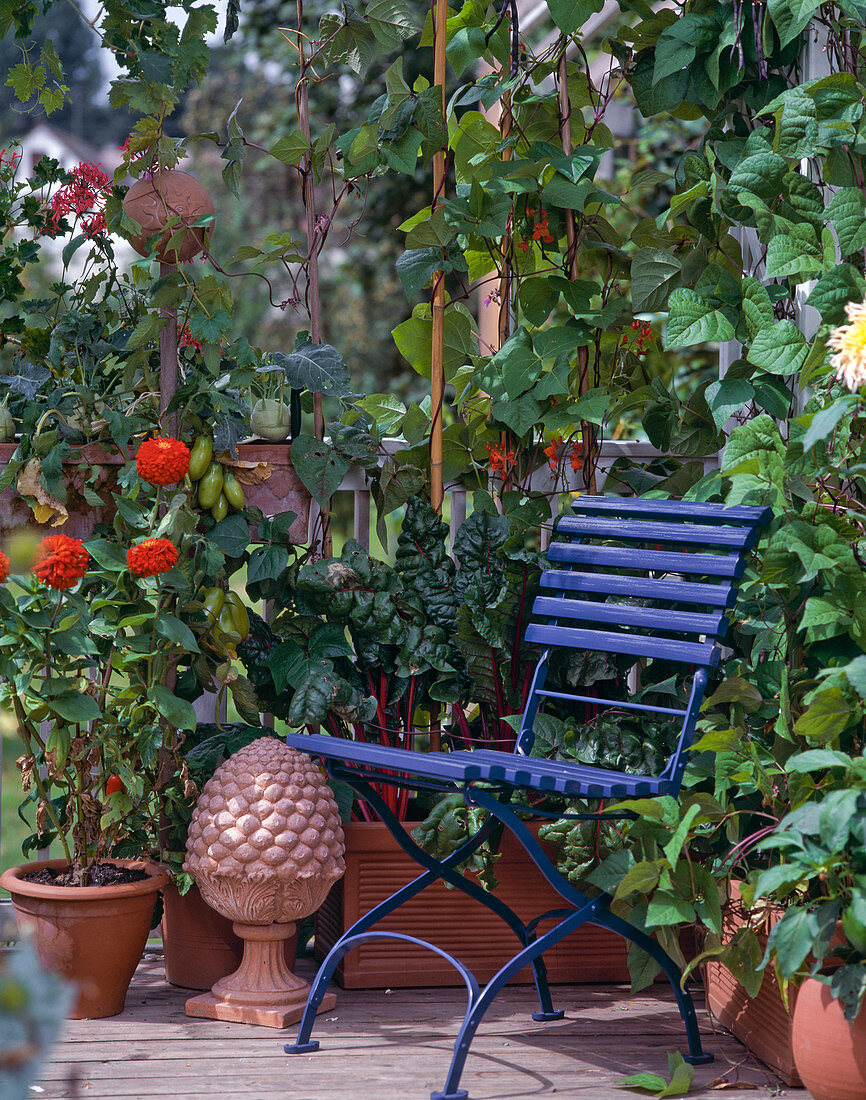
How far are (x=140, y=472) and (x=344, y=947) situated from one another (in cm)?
93

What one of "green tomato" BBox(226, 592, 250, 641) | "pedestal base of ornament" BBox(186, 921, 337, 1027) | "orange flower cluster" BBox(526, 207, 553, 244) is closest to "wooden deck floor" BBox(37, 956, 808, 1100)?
Result: "pedestal base of ornament" BBox(186, 921, 337, 1027)

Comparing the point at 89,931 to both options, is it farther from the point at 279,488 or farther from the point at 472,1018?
the point at 279,488

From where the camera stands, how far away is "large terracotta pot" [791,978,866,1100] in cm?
167

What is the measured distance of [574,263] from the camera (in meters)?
2.65

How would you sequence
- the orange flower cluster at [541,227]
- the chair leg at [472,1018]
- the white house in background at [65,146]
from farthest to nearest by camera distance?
the white house in background at [65,146], the orange flower cluster at [541,227], the chair leg at [472,1018]

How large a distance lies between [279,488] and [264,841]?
0.78 metres

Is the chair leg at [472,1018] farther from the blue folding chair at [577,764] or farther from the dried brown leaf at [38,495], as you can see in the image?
the dried brown leaf at [38,495]

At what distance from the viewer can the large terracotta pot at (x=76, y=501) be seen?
244 cm

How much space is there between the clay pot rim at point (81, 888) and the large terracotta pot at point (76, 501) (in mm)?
667

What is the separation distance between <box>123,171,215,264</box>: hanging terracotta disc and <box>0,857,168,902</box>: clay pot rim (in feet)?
3.97

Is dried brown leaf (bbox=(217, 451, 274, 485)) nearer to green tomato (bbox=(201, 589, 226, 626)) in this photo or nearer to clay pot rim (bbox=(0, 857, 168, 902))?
green tomato (bbox=(201, 589, 226, 626))

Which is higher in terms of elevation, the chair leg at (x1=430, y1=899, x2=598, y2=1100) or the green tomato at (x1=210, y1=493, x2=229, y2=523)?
the green tomato at (x1=210, y1=493, x2=229, y2=523)

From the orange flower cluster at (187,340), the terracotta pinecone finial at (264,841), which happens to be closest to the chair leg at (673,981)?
the terracotta pinecone finial at (264,841)

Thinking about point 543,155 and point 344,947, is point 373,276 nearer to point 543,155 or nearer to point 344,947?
point 543,155
